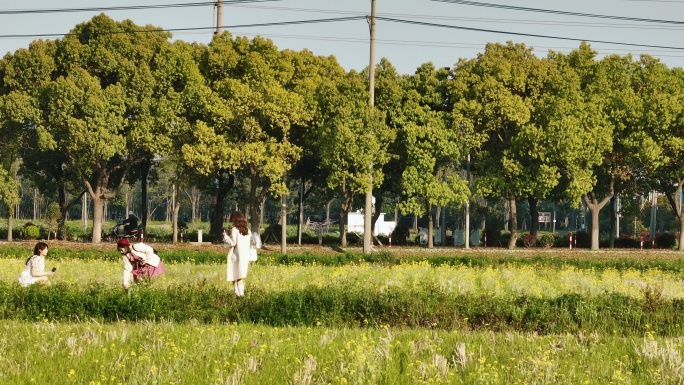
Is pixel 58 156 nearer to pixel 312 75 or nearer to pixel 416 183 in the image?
pixel 312 75

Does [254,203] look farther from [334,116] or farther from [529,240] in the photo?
[529,240]

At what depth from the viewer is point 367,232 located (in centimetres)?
4069

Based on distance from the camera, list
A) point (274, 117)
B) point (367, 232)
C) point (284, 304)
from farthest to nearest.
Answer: point (274, 117)
point (367, 232)
point (284, 304)

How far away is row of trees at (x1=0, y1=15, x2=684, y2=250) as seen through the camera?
149ft

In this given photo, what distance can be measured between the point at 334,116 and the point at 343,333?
1390 inches

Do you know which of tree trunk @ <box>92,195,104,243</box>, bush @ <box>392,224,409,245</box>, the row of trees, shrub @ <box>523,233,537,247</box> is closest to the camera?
the row of trees

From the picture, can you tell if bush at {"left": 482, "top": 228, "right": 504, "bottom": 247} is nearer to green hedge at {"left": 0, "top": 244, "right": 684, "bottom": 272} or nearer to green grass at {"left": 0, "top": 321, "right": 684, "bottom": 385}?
green hedge at {"left": 0, "top": 244, "right": 684, "bottom": 272}

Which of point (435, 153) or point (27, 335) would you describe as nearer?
point (27, 335)

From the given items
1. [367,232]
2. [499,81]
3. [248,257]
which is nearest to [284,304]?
[248,257]

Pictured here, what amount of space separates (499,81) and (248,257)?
34.8 m

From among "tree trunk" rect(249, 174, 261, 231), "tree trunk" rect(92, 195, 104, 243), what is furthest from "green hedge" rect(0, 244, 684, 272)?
"tree trunk" rect(92, 195, 104, 243)

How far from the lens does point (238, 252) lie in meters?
17.2

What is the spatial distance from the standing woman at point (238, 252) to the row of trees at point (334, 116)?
1064 inches

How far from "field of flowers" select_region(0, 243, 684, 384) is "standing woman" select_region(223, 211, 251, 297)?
637 millimetres
